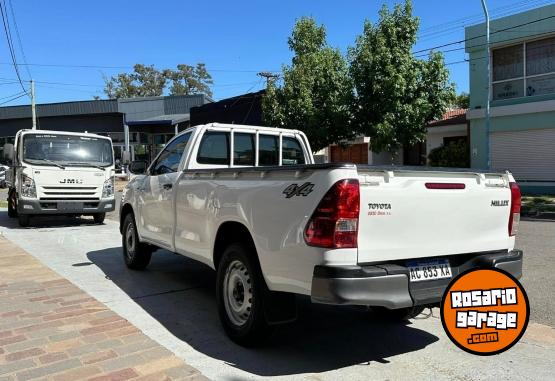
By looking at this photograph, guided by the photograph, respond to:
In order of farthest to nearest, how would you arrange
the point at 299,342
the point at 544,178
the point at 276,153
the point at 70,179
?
the point at 544,178, the point at 70,179, the point at 276,153, the point at 299,342

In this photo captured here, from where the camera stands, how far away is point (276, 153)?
6.84m

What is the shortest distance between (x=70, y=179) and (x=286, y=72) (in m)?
14.0

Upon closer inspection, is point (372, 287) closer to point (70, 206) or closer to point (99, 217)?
point (70, 206)

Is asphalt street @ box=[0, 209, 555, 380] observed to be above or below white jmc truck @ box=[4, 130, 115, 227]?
below

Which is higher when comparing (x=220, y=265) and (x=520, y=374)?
(x=220, y=265)

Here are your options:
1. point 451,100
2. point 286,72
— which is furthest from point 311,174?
point 286,72

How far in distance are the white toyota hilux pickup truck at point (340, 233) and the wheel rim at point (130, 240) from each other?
2361mm

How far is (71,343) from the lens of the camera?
15.0 ft

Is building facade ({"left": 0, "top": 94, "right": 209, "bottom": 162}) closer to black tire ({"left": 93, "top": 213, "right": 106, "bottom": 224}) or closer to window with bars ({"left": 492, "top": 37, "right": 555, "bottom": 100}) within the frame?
window with bars ({"left": 492, "top": 37, "right": 555, "bottom": 100})

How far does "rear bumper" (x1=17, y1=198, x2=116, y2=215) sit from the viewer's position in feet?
39.9

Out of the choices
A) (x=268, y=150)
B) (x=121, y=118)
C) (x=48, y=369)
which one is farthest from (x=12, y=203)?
(x=121, y=118)

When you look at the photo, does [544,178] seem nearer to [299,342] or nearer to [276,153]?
[276,153]

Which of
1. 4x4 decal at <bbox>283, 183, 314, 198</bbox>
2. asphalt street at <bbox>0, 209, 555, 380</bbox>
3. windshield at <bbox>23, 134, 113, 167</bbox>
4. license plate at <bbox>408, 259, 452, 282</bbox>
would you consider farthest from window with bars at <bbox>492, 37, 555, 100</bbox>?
4x4 decal at <bbox>283, 183, 314, 198</bbox>

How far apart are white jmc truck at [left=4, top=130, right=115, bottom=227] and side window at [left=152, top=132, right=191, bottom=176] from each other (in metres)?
6.24
